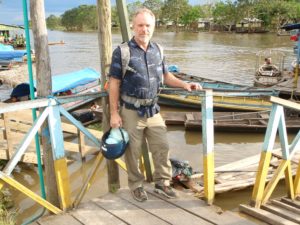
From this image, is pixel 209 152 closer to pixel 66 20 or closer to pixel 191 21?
pixel 191 21

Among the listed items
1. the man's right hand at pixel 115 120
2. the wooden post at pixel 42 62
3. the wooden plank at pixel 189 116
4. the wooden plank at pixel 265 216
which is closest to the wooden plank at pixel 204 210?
the wooden plank at pixel 265 216

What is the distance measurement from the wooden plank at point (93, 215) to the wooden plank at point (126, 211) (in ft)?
0.18

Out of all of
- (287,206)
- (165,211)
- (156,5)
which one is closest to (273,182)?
(287,206)

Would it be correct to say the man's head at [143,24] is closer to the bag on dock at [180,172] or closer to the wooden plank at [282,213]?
the wooden plank at [282,213]

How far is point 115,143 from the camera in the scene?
340 centimetres

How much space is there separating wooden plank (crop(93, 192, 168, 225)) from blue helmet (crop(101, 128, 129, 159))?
1.82 feet

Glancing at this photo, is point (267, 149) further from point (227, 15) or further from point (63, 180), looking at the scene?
point (227, 15)

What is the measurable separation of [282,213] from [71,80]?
1151cm

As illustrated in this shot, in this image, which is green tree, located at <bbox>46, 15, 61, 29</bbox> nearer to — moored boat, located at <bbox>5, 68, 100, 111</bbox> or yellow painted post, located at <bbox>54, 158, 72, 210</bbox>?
moored boat, located at <bbox>5, 68, 100, 111</bbox>

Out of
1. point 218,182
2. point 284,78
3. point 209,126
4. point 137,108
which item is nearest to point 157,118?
point 137,108

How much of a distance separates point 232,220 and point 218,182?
9.27 ft

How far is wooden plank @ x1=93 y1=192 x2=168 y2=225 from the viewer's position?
332 cm

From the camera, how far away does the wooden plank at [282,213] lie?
12.2 ft

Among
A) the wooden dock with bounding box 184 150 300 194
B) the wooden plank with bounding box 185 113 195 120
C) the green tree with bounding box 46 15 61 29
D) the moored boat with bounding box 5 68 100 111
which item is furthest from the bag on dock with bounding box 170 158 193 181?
the green tree with bounding box 46 15 61 29
